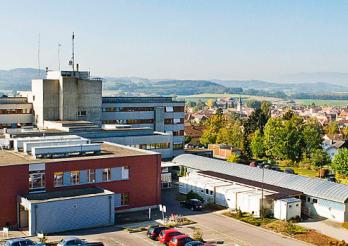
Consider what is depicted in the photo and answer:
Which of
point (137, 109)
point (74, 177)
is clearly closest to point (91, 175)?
point (74, 177)

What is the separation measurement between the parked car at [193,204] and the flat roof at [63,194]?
7832mm

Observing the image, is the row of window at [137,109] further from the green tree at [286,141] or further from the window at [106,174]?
the window at [106,174]

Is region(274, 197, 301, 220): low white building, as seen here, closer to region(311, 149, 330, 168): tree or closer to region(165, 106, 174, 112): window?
region(311, 149, 330, 168): tree

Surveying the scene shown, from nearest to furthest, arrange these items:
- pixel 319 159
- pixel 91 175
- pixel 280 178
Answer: pixel 91 175 → pixel 280 178 → pixel 319 159

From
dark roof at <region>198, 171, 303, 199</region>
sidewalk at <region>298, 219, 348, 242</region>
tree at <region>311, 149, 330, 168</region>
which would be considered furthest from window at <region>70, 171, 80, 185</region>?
tree at <region>311, 149, 330, 168</region>

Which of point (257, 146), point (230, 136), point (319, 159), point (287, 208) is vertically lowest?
point (319, 159)

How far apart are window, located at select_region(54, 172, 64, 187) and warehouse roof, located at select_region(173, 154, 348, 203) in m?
19.1

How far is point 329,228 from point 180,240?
41.6 ft

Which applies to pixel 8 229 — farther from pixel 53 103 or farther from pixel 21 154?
pixel 53 103

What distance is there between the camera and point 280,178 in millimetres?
46281

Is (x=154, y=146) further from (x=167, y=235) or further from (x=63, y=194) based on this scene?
(x=167, y=235)

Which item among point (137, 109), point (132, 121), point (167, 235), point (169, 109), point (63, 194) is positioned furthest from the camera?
point (169, 109)

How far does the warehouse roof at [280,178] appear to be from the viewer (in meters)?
40.1

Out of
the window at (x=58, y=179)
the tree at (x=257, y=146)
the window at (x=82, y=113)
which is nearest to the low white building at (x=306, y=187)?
the window at (x=58, y=179)
